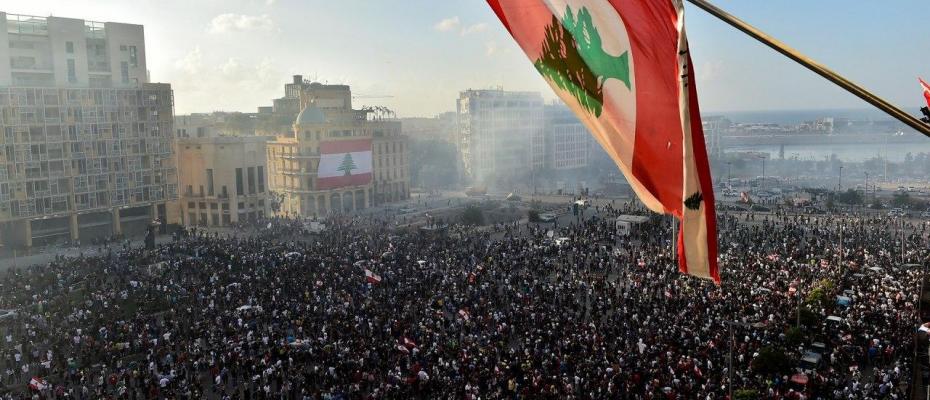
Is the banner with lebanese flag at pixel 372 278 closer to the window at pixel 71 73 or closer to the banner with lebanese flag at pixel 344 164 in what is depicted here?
the window at pixel 71 73

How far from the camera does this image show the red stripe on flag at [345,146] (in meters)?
64.8

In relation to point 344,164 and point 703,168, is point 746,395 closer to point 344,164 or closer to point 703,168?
point 703,168

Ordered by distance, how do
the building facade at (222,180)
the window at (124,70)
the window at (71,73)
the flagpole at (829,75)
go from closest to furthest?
1. the flagpole at (829,75)
2. the window at (71,73)
3. the window at (124,70)
4. the building facade at (222,180)

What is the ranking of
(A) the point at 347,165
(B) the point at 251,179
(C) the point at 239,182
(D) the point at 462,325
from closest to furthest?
(D) the point at 462,325, (C) the point at 239,182, (B) the point at 251,179, (A) the point at 347,165

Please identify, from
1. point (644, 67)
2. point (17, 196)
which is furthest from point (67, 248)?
point (644, 67)

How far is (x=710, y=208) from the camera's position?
17.1 ft

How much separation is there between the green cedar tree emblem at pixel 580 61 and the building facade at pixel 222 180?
55.7 meters

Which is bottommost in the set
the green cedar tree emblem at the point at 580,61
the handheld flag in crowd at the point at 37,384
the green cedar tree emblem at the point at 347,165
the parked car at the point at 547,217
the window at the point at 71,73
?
the handheld flag in crowd at the point at 37,384

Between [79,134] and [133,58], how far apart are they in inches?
327

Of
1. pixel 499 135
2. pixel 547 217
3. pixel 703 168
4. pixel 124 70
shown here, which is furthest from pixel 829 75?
pixel 499 135

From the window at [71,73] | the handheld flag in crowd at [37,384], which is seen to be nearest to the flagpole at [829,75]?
the handheld flag in crowd at [37,384]

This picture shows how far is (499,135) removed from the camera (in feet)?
332

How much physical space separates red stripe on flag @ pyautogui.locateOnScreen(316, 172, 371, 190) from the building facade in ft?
17.0

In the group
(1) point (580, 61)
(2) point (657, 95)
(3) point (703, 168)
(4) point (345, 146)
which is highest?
(1) point (580, 61)
